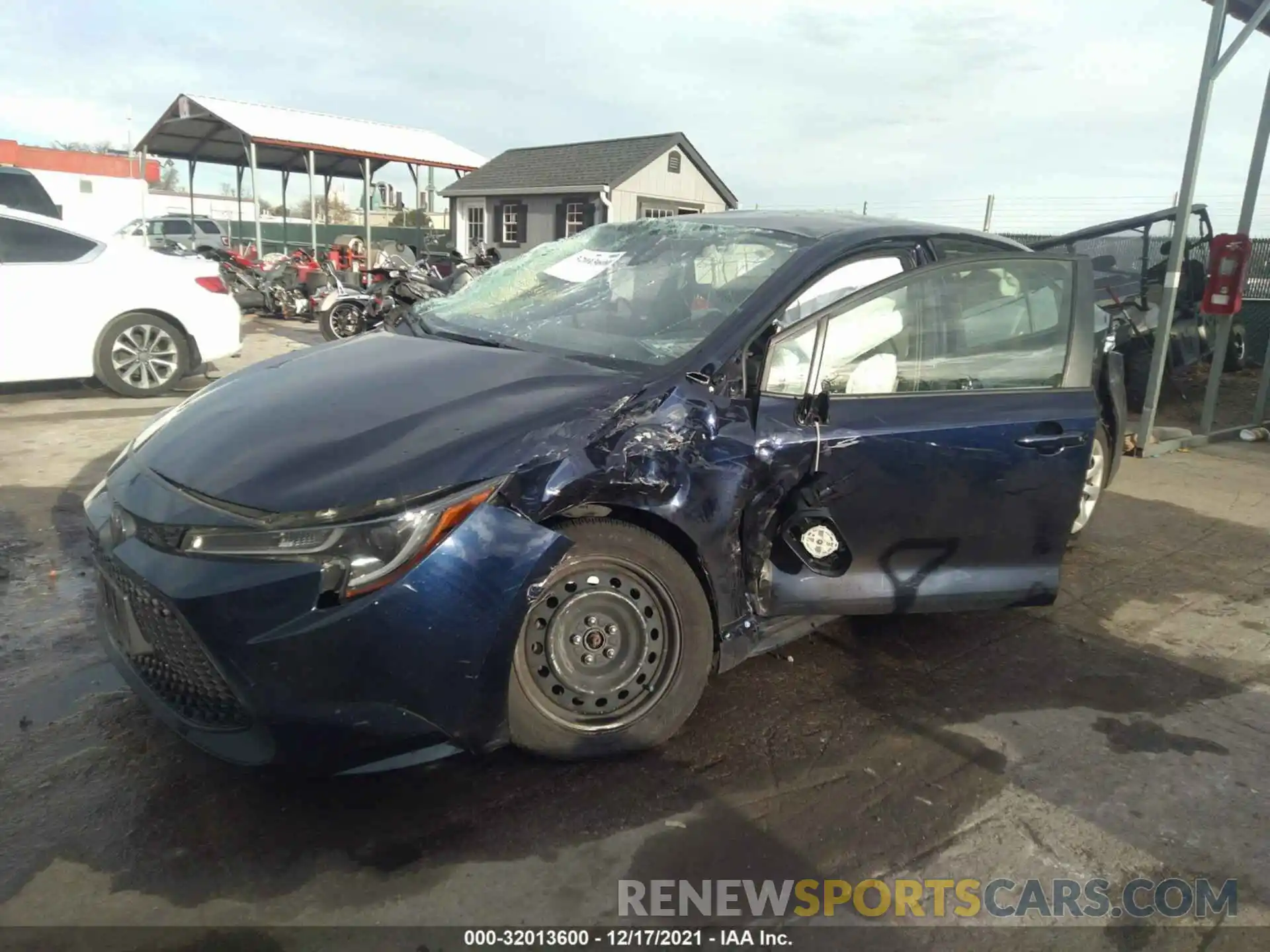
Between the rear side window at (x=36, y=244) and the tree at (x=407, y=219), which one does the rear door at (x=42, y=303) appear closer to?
the rear side window at (x=36, y=244)

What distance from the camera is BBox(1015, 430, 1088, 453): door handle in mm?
3346

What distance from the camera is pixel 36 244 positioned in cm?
721

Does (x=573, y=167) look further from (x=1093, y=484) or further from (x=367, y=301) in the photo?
(x=1093, y=484)

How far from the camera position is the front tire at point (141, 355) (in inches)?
299

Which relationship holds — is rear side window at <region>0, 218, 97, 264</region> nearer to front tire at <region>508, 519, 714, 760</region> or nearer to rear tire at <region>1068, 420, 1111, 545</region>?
front tire at <region>508, 519, 714, 760</region>

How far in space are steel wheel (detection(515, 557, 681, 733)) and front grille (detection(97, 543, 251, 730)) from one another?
2.58 feet

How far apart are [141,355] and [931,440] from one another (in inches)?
279

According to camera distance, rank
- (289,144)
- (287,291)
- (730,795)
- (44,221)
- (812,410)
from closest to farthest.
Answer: (730,795)
(812,410)
(44,221)
(287,291)
(289,144)

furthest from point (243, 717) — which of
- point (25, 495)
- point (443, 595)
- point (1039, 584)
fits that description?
point (25, 495)

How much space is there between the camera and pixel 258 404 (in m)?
2.86

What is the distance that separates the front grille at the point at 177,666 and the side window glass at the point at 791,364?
72.9 inches

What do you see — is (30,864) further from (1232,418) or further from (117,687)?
(1232,418)

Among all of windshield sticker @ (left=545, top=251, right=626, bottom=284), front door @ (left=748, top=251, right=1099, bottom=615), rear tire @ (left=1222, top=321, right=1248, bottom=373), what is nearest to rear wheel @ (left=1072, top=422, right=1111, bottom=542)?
front door @ (left=748, top=251, right=1099, bottom=615)

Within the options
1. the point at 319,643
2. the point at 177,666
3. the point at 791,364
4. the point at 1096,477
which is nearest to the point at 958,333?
the point at 791,364
